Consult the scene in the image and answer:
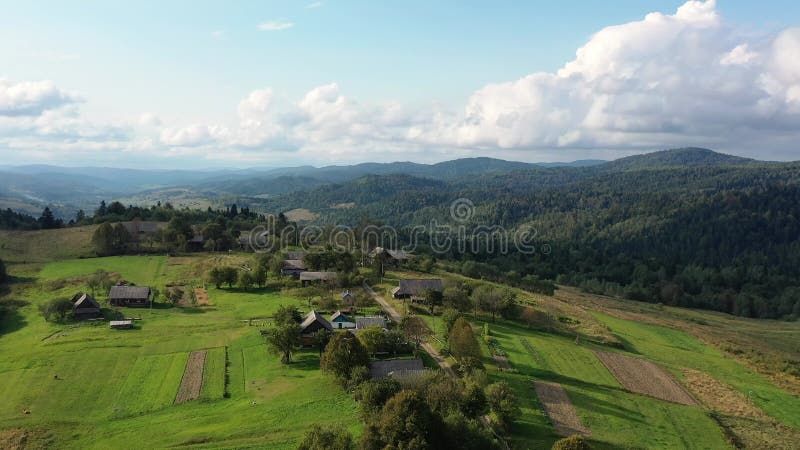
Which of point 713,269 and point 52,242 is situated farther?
point 713,269

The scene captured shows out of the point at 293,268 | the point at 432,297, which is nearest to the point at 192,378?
the point at 432,297

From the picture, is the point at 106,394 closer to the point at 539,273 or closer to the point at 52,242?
the point at 52,242

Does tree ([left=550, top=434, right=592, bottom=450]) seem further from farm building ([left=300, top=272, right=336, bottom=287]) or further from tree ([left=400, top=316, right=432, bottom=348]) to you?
farm building ([left=300, top=272, right=336, bottom=287])

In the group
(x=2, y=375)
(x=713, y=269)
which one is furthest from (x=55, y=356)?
(x=713, y=269)

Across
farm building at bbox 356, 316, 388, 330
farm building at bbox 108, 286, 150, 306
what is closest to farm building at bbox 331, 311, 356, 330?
farm building at bbox 356, 316, 388, 330

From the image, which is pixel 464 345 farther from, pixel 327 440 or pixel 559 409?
pixel 327 440

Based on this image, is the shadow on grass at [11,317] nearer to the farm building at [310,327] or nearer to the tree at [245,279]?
the tree at [245,279]

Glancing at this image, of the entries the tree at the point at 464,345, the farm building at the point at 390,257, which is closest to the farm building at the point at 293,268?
the farm building at the point at 390,257
